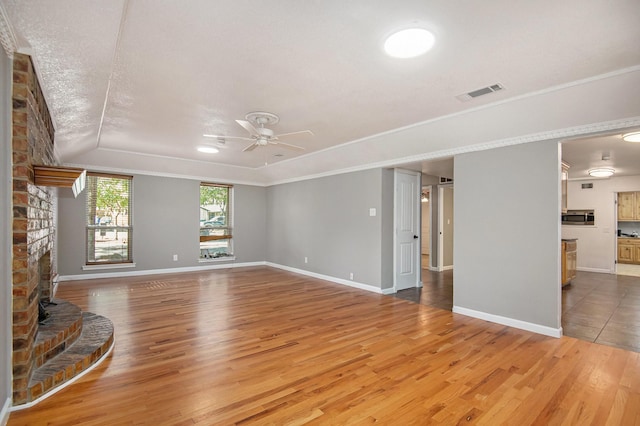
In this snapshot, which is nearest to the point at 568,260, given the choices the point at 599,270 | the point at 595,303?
the point at 595,303

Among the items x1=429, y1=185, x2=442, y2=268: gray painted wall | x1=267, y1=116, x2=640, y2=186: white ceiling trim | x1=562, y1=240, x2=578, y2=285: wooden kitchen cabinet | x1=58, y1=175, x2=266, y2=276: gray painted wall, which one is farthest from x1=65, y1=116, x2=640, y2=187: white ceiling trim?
x1=562, y1=240, x2=578, y2=285: wooden kitchen cabinet

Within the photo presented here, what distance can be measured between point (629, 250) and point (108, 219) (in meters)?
14.0

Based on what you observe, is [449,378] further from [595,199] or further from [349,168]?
[595,199]

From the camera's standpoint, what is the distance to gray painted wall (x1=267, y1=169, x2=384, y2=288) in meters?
5.78

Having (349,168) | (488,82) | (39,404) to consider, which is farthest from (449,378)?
(349,168)

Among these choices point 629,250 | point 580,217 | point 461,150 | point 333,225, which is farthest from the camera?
point 629,250

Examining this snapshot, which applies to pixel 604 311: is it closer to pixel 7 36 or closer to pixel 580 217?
pixel 580 217

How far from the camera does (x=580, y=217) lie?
8.41 meters

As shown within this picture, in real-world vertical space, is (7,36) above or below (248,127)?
above

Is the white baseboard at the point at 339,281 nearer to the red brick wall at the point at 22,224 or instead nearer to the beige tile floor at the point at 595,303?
the beige tile floor at the point at 595,303

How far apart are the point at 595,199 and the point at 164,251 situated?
10.8 metres

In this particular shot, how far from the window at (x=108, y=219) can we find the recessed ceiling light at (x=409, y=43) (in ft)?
21.7

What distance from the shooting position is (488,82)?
297 centimetres

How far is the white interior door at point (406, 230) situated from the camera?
588 cm
